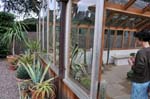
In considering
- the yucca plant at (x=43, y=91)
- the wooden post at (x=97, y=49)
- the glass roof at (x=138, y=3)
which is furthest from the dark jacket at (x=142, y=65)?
the glass roof at (x=138, y=3)

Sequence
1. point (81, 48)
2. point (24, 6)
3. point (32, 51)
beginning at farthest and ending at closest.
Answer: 1. point (24, 6)
2. point (32, 51)
3. point (81, 48)

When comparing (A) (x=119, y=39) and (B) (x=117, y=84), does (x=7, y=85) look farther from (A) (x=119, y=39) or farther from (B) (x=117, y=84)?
(A) (x=119, y=39)

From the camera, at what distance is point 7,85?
187 inches

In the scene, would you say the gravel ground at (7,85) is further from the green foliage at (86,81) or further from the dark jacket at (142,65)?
the dark jacket at (142,65)

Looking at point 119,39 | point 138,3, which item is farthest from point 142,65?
point 119,39

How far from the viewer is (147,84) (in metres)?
2.59

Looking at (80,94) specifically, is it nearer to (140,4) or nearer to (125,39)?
(140,4)

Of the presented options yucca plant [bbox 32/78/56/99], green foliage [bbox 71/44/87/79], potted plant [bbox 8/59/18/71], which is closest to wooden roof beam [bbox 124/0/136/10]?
green foliage [bbox 71/44/87/79]

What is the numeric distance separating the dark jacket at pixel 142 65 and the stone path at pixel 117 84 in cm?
148

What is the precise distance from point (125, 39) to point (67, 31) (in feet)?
14.8

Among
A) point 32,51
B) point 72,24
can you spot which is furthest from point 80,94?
point 32,51

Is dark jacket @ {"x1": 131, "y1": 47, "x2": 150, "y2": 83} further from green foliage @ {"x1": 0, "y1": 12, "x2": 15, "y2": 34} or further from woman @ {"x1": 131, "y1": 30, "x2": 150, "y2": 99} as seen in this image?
green foliage @ {"x1": 0, "y1": 12, "x2": 15, "y2": 34}

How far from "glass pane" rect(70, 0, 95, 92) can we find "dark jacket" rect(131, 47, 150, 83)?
0.60 m

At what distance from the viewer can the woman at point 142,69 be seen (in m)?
2.45
